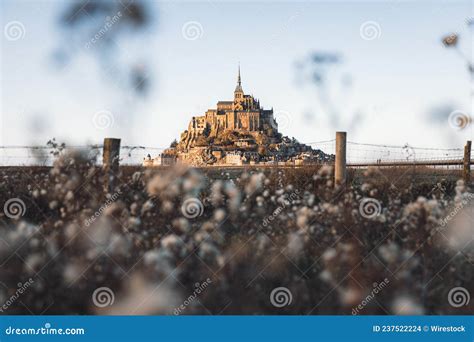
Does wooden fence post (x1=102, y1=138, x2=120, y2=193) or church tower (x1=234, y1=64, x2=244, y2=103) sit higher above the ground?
church tower (x1=234, y1=64, x2=244, y2=103)

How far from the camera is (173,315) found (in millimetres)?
4855

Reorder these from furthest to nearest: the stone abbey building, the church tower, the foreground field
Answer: the church tower < the stone abbey building < the foreground field

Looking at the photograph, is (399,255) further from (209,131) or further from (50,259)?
(209,131)

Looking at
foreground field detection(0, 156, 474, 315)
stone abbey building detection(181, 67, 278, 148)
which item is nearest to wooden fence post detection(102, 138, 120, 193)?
foreground field detection(0, 156, 474, 315)

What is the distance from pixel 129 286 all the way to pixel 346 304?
2.37 meters

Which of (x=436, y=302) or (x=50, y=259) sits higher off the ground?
(x=50, y=259)

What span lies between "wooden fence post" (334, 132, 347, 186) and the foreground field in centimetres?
238

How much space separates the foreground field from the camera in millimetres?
5168

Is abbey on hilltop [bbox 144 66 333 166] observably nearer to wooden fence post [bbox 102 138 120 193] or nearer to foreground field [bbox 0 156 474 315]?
wooden fence post [bbox 102 138 120 193]

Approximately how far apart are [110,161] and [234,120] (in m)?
134

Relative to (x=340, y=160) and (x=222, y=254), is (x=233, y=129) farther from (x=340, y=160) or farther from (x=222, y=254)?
(x=222, y=254)

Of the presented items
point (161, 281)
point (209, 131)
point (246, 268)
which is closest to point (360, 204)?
point (246, 268)

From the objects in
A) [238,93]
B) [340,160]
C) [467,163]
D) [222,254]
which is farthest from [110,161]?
[238,93]

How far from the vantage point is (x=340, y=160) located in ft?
33.3
